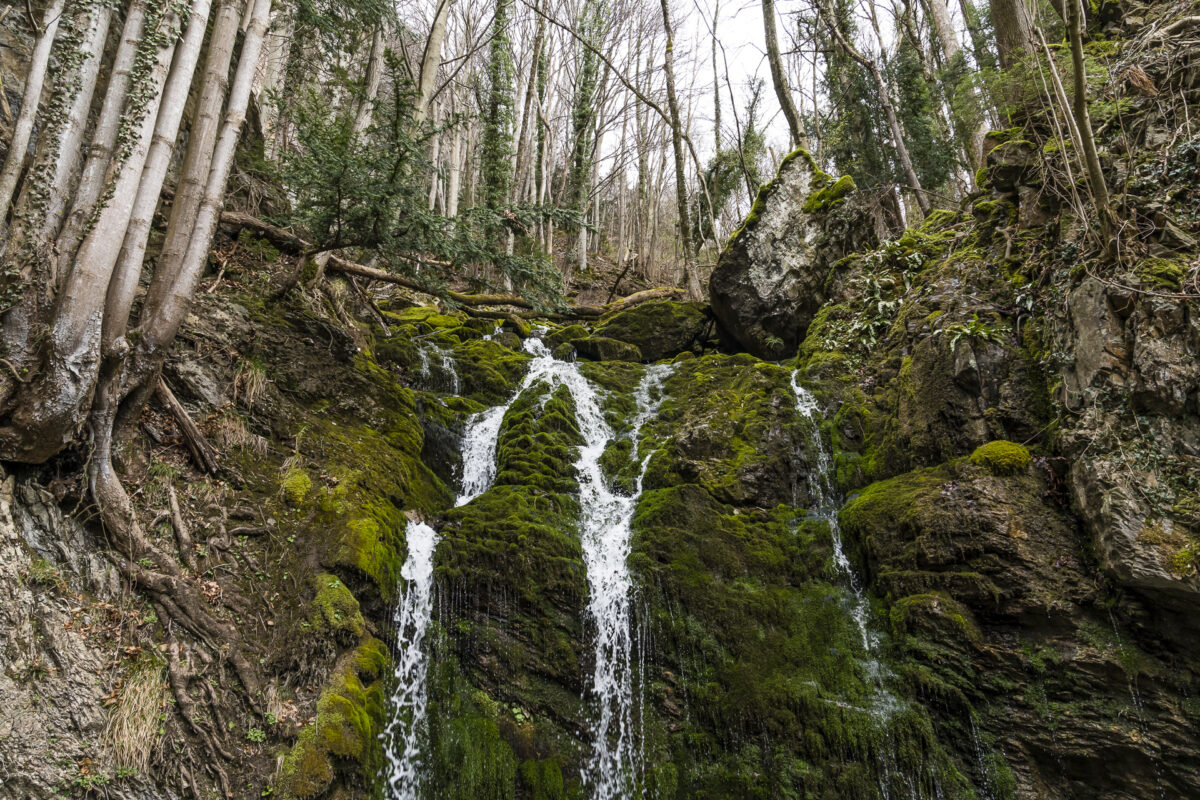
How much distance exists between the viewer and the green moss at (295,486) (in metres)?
5.77

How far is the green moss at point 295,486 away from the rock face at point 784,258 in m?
8.25

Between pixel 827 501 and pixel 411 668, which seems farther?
pixel 827 501

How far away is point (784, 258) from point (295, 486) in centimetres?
919

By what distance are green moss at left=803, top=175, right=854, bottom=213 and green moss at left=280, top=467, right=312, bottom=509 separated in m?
10.1

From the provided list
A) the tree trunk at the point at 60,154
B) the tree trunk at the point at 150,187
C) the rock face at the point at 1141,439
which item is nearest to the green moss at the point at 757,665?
the rock face at the point at 1141,439

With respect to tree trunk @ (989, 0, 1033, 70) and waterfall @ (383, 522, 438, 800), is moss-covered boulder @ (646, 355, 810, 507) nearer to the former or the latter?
waterfall @ (383, 522, 438, 800)

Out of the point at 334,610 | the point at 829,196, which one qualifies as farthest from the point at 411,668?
the point at 829,196

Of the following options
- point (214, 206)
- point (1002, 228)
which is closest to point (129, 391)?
point (214, 206)

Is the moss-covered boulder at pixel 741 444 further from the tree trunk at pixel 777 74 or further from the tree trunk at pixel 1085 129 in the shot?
the tree trunk at pixel 777 74

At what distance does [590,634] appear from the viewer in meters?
6.25

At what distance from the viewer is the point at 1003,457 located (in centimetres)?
602

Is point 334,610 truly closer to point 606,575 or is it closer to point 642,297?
point 606,575

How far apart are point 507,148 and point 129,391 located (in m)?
12.4

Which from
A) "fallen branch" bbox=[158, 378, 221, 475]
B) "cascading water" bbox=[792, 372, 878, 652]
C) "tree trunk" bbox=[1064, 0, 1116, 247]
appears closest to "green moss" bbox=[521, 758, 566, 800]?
"cascading water" bbox=[792, 372, 878, 652]
